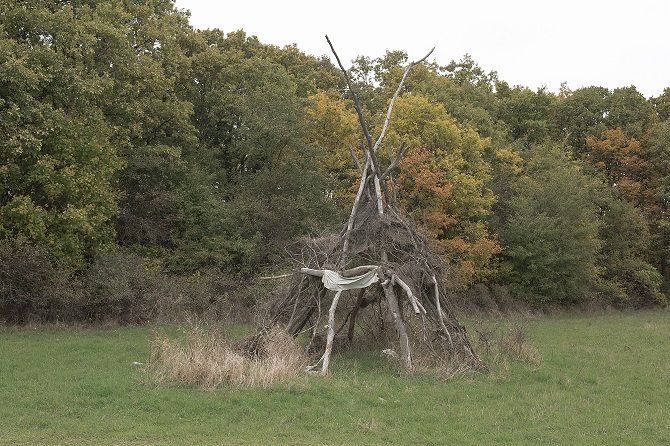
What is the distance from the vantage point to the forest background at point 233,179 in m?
19.1

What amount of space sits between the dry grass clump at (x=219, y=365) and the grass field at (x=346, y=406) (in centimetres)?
32

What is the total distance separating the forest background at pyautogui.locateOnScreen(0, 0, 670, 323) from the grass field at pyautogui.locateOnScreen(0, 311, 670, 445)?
3645 mm

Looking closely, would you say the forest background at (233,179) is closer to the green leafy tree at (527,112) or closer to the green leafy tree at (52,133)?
the green leafy tree at (52,133)

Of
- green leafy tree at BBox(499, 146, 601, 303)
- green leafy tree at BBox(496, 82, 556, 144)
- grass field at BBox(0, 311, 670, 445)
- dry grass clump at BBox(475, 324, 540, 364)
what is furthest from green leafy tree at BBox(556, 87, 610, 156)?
grass field at BBox(0, 311, 670, 445)

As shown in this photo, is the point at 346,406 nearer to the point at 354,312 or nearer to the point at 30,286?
the point at 354,312

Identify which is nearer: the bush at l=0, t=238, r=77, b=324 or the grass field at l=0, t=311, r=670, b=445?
the grass field at l=0, t=311, r=670, b=445

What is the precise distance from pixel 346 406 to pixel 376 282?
11.7 ft

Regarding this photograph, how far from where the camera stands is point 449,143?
27.6 meters

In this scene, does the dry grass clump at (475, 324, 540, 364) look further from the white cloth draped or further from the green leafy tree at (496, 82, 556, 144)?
the green leafy tree at (496, 82, 556, 144)

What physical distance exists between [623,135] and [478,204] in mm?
16342

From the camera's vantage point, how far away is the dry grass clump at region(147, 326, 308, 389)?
9969 millimetres

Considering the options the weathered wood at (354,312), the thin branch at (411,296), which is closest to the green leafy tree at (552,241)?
the weathered wood at (354,312)

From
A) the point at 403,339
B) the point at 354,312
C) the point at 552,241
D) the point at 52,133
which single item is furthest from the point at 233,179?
the point at 403,339

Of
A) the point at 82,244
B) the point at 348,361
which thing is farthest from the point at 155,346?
the point at 82,244
